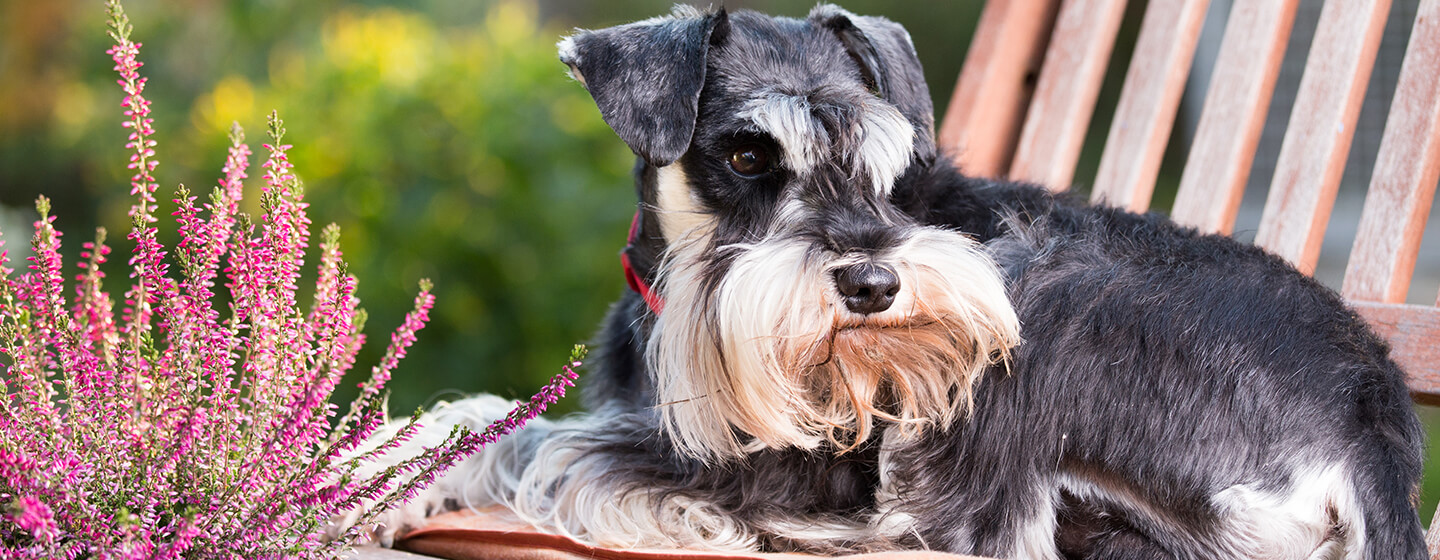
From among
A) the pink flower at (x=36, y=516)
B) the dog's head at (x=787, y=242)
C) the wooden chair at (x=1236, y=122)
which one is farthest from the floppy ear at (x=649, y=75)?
the pink flower at (x=36, y=516)

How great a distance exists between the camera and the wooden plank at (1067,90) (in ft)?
10.5

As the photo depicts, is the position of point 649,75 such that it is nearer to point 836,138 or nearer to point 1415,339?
point 836,138

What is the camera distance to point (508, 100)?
183 inches

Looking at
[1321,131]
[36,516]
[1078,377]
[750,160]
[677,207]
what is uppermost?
[1321,131]

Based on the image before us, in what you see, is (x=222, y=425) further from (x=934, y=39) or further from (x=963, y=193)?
(x=934, y=39)

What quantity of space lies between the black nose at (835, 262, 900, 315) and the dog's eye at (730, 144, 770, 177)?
382mm

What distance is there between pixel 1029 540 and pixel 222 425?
4.27 ft

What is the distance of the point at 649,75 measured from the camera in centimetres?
216

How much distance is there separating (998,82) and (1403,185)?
1.10 meters

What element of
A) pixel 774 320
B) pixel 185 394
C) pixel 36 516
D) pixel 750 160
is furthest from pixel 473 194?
pixel 36 516

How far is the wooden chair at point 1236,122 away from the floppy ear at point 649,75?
1000 millimetres

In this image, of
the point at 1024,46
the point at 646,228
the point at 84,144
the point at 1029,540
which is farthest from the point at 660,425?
the point at 84,144

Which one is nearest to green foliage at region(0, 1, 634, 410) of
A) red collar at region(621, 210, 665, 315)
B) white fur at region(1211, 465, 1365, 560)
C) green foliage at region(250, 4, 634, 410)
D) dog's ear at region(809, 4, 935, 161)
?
green foliage at region(250, 4, 634, 410)

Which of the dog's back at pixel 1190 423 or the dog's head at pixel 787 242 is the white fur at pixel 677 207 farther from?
the dog's back at pixel 1190 423
